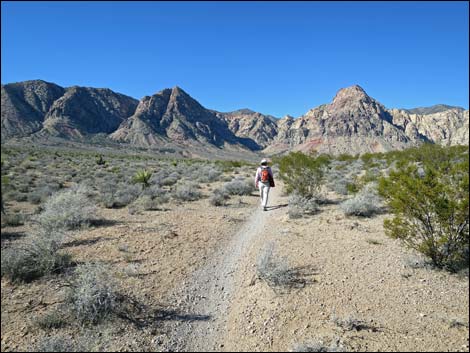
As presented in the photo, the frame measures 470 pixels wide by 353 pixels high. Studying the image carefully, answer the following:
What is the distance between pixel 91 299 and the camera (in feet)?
13.1

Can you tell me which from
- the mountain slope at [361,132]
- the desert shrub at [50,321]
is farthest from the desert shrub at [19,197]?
the mountain slope at [361,132]

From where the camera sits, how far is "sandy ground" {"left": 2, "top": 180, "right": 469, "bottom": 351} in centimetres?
376

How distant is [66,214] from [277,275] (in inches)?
260

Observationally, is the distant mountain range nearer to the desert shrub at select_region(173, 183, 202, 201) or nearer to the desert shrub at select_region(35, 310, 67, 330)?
the desert shrub at select_region(173, 183, 202, 201)

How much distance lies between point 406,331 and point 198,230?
6.14 m

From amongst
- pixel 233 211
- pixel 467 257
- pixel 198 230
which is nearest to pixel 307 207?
pixel 233 211

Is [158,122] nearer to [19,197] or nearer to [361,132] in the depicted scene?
[361,132]

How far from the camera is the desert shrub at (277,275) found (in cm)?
518

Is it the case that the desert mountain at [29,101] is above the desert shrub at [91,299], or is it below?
above

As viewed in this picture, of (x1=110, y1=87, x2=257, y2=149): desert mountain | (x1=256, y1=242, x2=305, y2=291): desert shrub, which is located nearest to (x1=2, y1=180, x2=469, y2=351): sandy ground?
(x1=256, y1=242, x2=305, y2=291): desert shrub

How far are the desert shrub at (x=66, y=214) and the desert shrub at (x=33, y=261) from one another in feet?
7.91

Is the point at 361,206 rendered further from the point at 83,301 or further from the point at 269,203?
the point at 83,301

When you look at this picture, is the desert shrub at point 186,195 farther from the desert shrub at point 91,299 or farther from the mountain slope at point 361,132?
the mountain slope at point 361,132

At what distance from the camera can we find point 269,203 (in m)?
13.4
